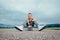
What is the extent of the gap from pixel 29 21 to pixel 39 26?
4.40 feet

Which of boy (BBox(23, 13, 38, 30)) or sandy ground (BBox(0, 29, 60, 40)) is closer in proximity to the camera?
sandy ground (BBox(0, 29, 60, 40))

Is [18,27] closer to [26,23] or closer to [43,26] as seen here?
[26,23]

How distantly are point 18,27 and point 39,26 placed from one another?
7.98 feet

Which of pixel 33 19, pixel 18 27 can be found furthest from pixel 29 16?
pixel 18 27

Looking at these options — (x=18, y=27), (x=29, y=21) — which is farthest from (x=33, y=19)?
(x=18, y=27)

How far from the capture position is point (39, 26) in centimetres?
2017

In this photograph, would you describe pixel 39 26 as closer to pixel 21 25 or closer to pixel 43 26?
pixel 43 26

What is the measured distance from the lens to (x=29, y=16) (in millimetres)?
20469

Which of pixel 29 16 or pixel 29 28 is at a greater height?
pixel 29 16

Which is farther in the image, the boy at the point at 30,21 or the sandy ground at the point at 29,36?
the boy at the point at 30,21

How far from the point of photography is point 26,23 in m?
20.6

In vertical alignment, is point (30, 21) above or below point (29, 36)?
above

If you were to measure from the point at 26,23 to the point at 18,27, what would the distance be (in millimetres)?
1256

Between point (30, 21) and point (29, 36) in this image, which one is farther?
point (30, 21)
